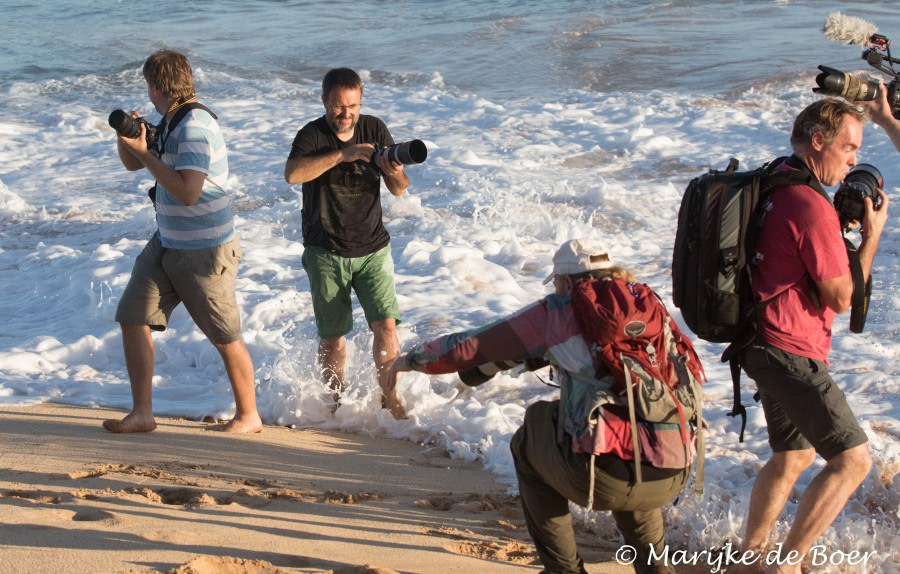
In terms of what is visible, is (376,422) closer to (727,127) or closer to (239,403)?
(239,403)

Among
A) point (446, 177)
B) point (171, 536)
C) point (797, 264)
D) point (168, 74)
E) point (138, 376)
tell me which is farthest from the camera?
point (446, 177)

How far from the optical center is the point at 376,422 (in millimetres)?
5586

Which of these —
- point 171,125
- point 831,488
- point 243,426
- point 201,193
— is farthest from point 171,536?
point 831,488

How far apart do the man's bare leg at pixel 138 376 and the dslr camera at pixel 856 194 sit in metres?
3.25

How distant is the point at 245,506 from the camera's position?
4086 millimetres

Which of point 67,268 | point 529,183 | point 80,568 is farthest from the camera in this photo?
point 529,183

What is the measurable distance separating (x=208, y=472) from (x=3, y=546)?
1220 mm

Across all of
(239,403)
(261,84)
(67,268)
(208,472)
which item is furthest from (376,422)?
(261,84)

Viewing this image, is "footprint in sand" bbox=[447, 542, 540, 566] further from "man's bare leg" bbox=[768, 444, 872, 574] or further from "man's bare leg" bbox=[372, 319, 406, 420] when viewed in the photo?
"man's bare leg" bbox=[372, 319, 406, 420]

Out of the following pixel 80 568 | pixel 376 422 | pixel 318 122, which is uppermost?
pixel 318 122

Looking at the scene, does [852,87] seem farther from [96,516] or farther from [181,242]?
[96,516]

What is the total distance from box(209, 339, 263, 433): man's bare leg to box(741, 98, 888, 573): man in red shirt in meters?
2.63

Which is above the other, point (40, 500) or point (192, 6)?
point (192, 6)

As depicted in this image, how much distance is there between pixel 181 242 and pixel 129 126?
2.05 feet
